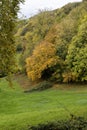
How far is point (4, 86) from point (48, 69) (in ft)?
27.8

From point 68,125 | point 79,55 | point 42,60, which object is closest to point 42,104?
point 79,55

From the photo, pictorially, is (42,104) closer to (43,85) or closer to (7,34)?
(43,85)

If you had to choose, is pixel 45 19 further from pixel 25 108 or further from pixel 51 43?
pixel 25 108

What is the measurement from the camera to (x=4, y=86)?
63531 mm

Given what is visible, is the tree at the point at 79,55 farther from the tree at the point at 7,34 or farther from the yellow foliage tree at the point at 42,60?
the tree at the point at 7,34

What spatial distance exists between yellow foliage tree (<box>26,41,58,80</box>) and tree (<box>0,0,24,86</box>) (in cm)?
4041

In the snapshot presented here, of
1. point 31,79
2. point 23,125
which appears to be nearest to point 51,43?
point 31,79

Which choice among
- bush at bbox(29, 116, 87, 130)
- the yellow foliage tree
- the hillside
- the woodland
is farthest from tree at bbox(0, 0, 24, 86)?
the yellow foliage tree

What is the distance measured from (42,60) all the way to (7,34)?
41.3 metres

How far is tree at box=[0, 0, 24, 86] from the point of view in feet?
A: 63.4

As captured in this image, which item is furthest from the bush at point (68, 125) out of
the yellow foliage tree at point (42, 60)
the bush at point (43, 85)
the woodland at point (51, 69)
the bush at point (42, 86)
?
the yellow foliage tree at point (42, 60)

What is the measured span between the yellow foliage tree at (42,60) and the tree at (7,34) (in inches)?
1591

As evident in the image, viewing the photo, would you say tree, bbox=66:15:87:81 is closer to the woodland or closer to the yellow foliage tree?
the woodland

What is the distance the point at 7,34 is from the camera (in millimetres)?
19953
